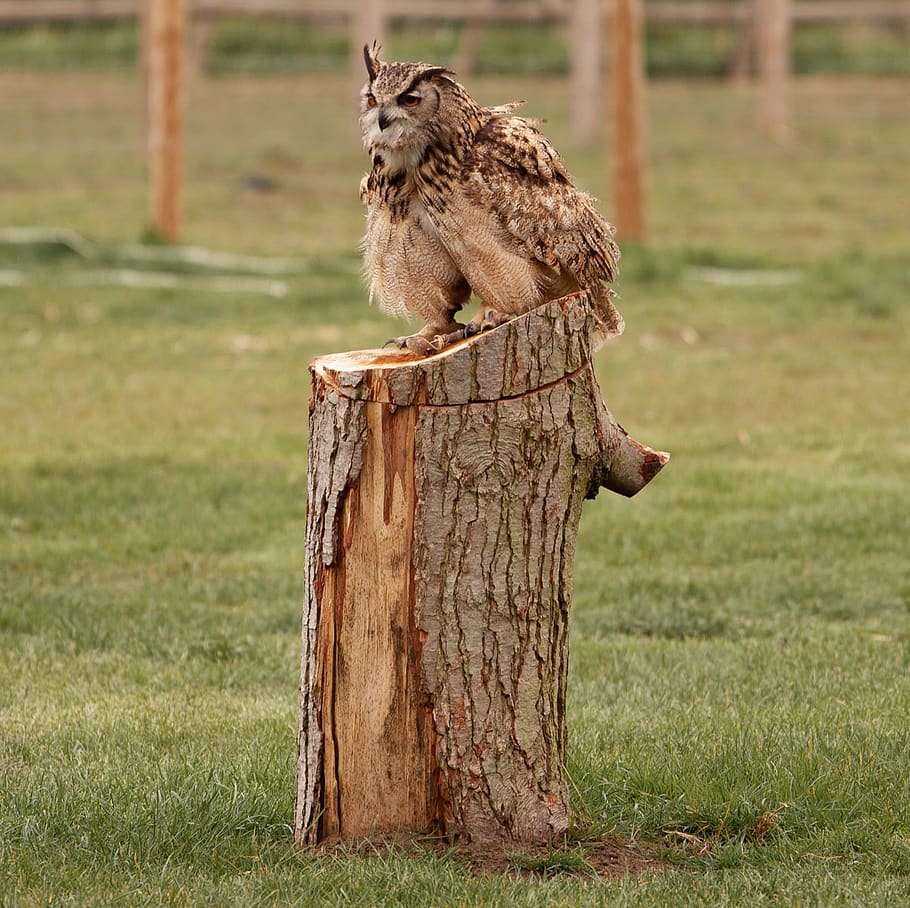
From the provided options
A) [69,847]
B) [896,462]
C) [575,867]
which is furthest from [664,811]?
[896,462]

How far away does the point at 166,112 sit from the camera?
13469 mm

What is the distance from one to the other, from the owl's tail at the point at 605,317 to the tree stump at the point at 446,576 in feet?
1.89

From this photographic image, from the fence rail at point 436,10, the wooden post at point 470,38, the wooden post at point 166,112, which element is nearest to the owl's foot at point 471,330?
the wooden post at point 166,112

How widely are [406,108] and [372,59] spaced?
0.20m

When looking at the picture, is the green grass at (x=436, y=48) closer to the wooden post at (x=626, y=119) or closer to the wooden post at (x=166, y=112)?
the wooden post at (x=166, y=112)

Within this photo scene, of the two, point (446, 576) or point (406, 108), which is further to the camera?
point (406, 108)

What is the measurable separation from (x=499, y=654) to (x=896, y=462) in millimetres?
4792

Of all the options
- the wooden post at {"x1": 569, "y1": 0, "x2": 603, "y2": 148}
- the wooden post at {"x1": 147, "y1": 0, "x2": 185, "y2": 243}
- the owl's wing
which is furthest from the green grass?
the owl's wing

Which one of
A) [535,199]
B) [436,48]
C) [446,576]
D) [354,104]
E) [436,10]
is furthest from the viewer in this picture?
[436,48]

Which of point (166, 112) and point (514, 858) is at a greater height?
point (166, 112)

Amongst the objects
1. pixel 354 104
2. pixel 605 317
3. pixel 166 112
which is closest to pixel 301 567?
pixel 605 317

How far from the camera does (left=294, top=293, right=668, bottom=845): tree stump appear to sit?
3.91 m

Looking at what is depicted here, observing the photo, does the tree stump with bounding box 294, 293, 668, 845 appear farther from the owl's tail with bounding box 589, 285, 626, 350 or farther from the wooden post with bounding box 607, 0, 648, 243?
the wooden post with bounding box 607, 0, 648, 243

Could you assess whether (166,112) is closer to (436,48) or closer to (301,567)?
(301,567)
